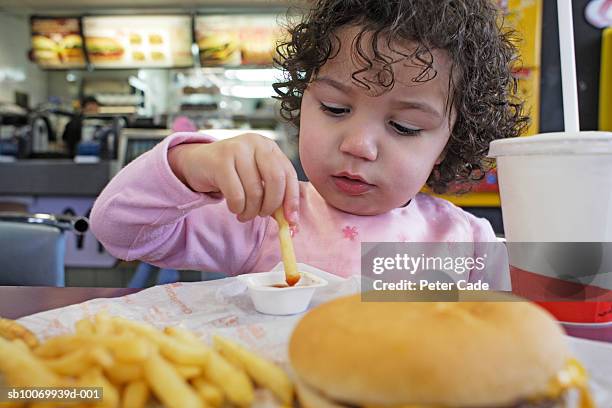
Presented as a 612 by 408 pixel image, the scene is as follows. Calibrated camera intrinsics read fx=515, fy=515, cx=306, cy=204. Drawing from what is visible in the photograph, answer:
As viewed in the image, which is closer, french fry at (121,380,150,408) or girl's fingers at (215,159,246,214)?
french fry at (121,380,150,408)

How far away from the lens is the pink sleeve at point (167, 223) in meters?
1.09

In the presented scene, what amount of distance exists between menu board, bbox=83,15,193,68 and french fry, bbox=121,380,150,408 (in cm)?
685

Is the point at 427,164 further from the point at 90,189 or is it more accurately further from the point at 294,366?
the point at 90,189

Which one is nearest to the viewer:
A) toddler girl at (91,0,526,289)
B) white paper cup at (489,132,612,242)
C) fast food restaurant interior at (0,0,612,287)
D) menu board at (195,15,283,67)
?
white paper cup at (489,132,612,242)

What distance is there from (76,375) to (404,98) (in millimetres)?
877

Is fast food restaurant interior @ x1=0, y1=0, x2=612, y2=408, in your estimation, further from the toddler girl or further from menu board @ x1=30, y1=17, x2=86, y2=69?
menu board @ x1=30, y1=17, x2=86, y2=69

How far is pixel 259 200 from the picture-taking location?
90 centimetres

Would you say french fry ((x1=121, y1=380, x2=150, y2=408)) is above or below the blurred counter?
above

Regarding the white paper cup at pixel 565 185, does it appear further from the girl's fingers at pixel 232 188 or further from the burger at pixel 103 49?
the burger at pixel 103 49

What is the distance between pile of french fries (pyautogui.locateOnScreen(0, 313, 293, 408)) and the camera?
1.69ft

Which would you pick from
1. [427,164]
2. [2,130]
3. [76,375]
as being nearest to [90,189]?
[2,130]

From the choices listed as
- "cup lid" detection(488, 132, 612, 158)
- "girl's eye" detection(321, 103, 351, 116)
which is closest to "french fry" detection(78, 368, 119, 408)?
"cup lid" detection(488, 132, 612, 158)

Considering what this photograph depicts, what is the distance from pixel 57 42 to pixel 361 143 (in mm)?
7124

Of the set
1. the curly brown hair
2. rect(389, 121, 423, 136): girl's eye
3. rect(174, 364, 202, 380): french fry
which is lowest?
rect(174, 364, 202, 380): french fry
